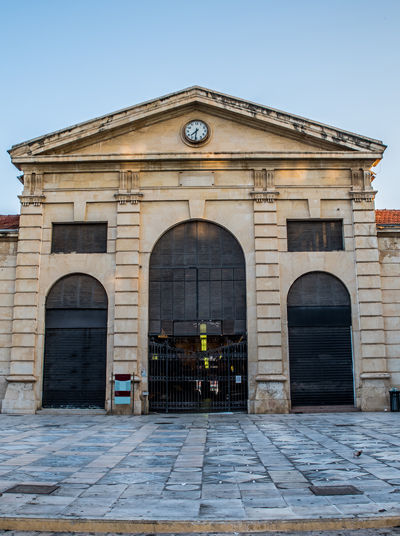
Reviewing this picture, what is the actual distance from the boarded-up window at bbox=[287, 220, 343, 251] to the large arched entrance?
7.87 ft

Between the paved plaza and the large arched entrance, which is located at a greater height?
the large arched entrance

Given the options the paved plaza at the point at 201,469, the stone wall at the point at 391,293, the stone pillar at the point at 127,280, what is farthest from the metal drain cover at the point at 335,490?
the stone wall at the point at 391,293

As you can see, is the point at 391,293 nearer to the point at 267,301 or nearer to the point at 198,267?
the point at 267,301

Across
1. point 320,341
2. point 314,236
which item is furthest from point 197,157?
point 320,341

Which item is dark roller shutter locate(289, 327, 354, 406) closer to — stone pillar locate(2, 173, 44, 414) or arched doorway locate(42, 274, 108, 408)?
arched doorway locate(42, 274, 108, 408)

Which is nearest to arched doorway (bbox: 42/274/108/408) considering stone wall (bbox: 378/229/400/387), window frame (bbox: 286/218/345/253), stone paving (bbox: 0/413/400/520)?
stone paving (bbox: 0/413/400/520)

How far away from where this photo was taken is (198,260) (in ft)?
73.4

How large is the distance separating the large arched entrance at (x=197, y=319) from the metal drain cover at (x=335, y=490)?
1329 cm

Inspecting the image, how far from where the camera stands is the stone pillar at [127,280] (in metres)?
21.2

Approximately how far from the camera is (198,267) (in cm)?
2225

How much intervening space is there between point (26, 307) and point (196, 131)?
417 inches

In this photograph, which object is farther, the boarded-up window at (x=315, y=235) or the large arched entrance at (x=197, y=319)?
the boarded-up window at (x=315, y=235)

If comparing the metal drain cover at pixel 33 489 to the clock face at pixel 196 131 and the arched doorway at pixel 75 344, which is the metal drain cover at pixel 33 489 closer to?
the arched doorway at pixel 75 344

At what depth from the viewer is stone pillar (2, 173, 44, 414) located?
69.4 ft
